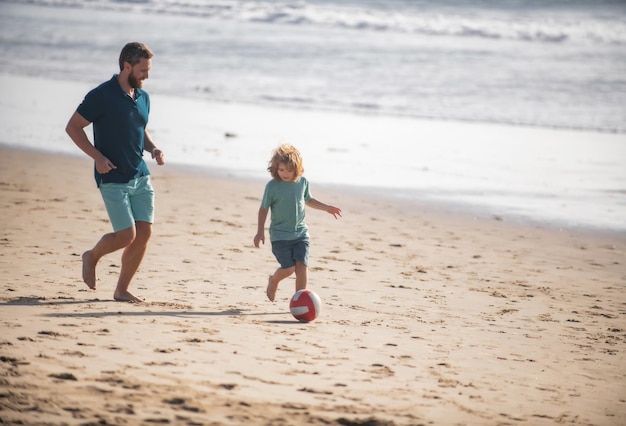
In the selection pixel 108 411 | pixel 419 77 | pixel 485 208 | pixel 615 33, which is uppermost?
pixel 615 33

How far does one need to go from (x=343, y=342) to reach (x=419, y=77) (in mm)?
20716

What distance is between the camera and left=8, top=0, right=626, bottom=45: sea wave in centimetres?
3731

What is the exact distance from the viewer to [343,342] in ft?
19.8

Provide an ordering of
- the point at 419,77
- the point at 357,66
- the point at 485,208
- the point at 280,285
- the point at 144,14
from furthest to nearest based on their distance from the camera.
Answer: the point at 144,14, the point at 357,66, the point at 419,77, the point at 485,208, the point at 280,285

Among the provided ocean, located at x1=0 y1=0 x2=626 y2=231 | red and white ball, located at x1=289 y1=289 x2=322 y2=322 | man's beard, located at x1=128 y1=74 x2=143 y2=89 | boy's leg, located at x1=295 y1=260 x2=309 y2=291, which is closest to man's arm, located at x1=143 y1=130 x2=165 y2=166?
man's beard, located at x1=128 y1=74 x2=143 y2=89

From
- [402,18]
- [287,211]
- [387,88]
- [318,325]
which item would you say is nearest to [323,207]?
[287,211]

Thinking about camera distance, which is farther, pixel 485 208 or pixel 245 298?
pixel 485 208

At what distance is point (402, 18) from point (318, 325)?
3734 centimetres

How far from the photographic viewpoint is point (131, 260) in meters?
6.69

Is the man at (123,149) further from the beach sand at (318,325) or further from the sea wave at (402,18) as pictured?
the sea wave at (402,18)

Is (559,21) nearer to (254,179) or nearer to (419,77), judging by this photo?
(419,77)

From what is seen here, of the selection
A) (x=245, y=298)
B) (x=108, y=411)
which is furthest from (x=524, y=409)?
(x=245, y=298)

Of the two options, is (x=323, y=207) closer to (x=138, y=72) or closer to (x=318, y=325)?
(x=318, y=325)

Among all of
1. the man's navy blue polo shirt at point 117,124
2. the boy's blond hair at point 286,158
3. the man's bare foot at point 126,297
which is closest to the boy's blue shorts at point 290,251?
the boy's blond hair at point 286,158
